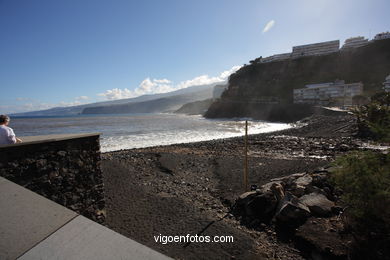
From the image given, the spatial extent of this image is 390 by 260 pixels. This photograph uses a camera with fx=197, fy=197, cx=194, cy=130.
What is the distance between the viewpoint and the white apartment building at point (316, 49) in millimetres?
82125

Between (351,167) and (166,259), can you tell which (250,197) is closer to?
(351,167)

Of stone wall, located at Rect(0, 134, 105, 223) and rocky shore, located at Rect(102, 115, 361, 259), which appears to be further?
rocky shore, located at Rect(102, 115, 361, 259)

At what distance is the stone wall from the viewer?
11.9 ft

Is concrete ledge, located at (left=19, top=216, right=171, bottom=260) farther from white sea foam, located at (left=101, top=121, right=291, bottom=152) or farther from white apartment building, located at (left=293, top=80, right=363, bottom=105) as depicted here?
white apartment building, located at (left=293, top=80, right=363, bottom=105)

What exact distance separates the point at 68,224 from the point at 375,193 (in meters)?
4.43

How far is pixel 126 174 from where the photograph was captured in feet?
30.4

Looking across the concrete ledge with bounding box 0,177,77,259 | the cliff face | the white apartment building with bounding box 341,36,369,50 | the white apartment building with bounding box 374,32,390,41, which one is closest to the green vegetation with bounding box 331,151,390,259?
the concrete ledge with bounding box 0,177,77,259

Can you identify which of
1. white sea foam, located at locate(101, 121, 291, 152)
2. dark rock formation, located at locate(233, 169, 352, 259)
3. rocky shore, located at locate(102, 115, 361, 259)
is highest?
dark rock formation, located at locate(233, 169, 352, 259)

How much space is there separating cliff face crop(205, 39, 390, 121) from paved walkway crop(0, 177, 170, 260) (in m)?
54.3

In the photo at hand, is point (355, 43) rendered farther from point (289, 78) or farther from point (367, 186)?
point (367, 186)

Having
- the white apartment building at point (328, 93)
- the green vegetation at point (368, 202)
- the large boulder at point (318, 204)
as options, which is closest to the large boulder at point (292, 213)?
the large boulder at point (318, 204)

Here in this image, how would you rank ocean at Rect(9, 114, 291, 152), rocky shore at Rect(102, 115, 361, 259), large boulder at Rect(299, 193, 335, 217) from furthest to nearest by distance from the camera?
ocean at Rect(9, 114, 291, 152)
large boulder at Rect(299, 193, 335, 217)
rocky shore at Rect(102, 115, 361, 259)

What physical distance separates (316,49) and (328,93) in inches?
1499

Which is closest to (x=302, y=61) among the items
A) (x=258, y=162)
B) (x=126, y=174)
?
(x=258, y=162)
